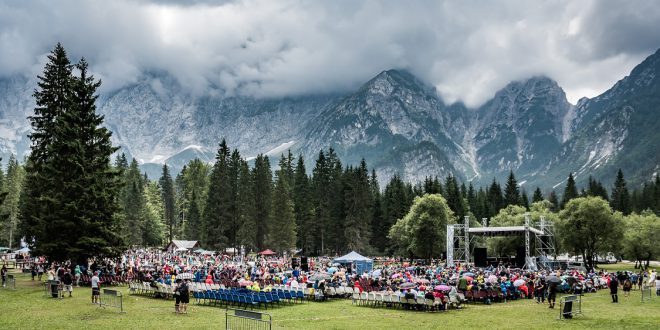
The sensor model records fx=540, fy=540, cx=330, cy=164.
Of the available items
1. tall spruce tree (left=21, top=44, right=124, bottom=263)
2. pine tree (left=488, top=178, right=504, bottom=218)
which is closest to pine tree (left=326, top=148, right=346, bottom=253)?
pine tree (left=488, top=178, right=504, bottom=218)

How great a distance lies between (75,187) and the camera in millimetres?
32875

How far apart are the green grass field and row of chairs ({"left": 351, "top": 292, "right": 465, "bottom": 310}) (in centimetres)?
59

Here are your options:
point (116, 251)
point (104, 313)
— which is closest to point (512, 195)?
point (116, 251)

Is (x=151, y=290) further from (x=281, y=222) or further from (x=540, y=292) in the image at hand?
(x=281, y=222)

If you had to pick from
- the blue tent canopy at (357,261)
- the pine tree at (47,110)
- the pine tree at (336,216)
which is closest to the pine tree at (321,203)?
the pine tree at (336,216)

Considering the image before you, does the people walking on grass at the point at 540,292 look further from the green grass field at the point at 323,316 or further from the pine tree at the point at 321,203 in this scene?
the pine tree at the point at 321,203

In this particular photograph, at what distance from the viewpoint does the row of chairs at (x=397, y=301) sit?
23469mm

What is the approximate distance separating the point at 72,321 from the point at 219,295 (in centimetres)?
711

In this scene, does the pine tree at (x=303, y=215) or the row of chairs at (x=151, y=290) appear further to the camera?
the pine tree at (x=303, y=215)

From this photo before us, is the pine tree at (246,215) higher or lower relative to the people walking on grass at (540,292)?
higher

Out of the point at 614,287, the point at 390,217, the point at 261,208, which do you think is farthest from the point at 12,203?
the point at 614,287

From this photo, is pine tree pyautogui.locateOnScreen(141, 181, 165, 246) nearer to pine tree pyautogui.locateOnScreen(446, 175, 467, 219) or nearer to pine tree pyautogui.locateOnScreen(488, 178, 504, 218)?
pine tree pyautogui.locateOnScreen(446, 175, 467, 219)

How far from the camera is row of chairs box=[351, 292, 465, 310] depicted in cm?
2347

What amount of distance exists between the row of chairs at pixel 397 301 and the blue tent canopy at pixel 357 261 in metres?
20.3
